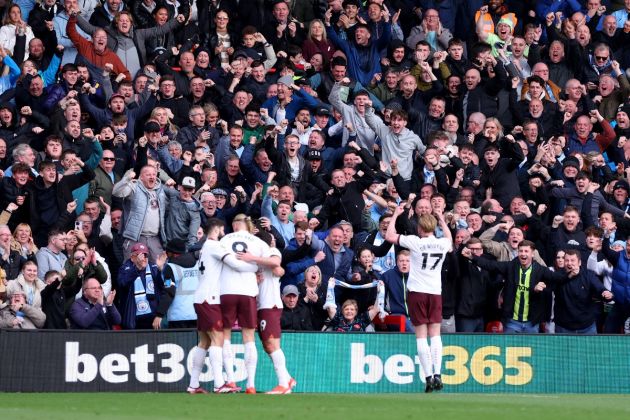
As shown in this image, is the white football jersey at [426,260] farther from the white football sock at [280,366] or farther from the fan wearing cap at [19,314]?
the fan wearing cap at [19,314]

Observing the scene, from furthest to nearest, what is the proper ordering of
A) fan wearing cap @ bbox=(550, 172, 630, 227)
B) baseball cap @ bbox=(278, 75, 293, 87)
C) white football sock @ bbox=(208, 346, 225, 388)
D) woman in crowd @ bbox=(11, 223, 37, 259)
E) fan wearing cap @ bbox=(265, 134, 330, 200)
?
baseball cap @ bbox=(278, 75, 293, 87) < fan wearing cap @ bbox=(550, 172, 630, 227) < fan wearing cap @ bbox=(265, 134, 330, 200) < woman in crowd @ bbox=(11, 223, 37, 259) < white football sock @ bbox=(208, 346, 225, 388)

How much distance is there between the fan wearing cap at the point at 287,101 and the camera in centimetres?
2516

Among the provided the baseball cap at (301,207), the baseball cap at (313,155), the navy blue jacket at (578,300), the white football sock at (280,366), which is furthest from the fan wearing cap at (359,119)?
the white football sock at (280,366)

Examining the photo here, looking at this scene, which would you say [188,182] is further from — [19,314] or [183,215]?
[19,314]

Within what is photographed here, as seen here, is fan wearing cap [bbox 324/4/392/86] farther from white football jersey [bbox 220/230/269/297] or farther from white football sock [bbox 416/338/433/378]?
white football jersey [bbox 220/230/269/297]

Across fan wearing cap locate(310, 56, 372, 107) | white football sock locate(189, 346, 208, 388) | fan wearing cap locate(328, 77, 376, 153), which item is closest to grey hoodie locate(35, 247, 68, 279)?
white football sock locate(189, 346, 208, 388)

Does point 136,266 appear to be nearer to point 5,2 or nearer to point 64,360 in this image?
point 64,360

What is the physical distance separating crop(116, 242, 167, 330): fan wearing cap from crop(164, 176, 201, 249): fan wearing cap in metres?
1.18

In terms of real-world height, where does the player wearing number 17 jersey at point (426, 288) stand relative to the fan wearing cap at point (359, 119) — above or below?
below

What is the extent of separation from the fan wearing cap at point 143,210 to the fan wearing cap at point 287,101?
3325 millimetres

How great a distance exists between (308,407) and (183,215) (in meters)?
7.63

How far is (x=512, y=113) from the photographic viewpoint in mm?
26609

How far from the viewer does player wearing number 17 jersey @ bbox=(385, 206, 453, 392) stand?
18.8 meters

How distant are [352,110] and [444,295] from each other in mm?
4657
